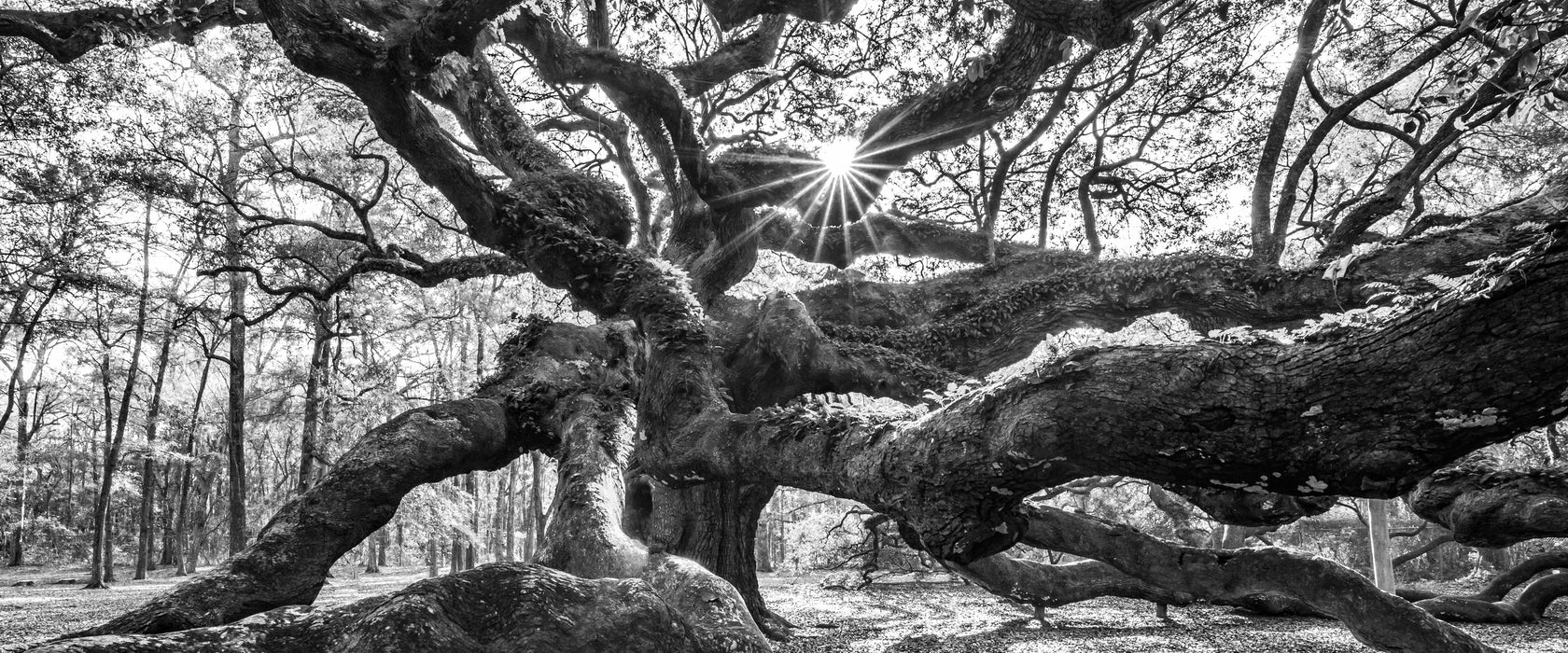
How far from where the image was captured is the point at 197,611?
14.2 feet

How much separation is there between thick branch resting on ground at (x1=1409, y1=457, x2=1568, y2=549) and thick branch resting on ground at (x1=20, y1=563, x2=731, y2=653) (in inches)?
142

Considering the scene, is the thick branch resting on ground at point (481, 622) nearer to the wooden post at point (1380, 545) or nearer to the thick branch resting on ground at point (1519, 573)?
the wooden post at point (1380, 545)

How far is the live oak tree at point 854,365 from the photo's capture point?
2.51 meters

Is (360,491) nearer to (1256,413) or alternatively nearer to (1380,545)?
(1256,413)

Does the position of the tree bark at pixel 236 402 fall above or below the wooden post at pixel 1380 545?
above

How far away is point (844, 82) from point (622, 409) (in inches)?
242

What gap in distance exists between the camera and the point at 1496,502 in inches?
140

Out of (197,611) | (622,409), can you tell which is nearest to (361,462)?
(197,611)

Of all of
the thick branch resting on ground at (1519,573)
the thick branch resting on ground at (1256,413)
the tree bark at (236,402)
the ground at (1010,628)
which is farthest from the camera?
the tree bark at (236,402)

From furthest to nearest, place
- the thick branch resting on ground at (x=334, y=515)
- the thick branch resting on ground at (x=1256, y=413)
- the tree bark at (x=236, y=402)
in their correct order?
the tree bark at (x=236, y=402), the thick branch resting on ground at (x=334, y=515), the thick branch resting on ground at (x=1256, y=413)

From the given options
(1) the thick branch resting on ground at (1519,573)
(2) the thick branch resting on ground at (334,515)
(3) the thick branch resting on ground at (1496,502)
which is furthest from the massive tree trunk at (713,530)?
(1) the thick branch resting on ground at (1519,573)

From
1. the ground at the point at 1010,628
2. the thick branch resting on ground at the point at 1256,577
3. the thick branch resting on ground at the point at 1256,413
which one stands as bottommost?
the ground at the point at 1010,628

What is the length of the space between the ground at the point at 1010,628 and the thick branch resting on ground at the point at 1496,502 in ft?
12.8

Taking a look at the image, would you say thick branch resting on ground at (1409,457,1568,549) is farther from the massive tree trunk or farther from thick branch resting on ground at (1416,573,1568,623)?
thick branch resting on ground at (1416,573,1568,623)
